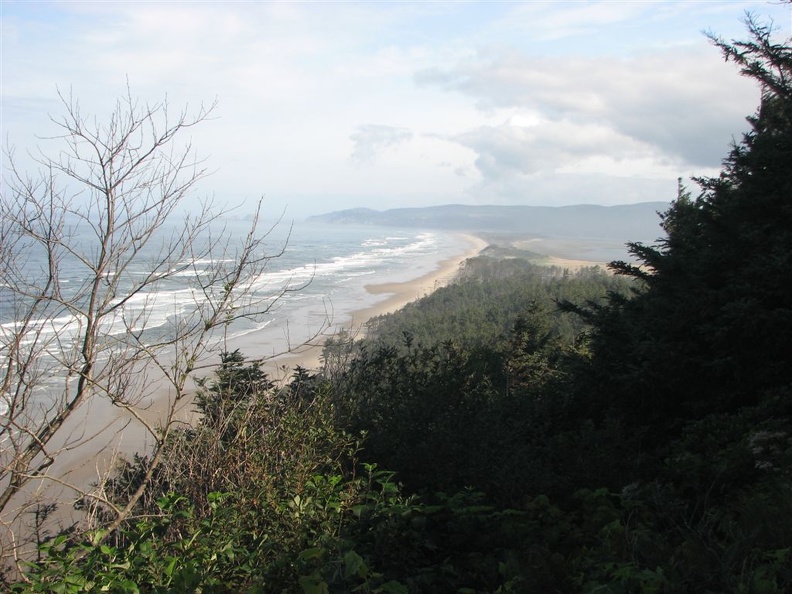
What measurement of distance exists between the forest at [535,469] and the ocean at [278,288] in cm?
120

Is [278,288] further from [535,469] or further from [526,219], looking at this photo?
[526,219]

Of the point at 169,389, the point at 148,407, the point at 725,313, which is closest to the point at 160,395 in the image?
the point at 169,389

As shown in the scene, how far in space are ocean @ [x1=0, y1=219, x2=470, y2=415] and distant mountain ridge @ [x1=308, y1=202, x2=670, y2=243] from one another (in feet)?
172

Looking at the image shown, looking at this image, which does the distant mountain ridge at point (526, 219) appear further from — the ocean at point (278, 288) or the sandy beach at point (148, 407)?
the sandy beach at point (148, 407)

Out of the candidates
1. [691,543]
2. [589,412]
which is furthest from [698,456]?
[589,412]

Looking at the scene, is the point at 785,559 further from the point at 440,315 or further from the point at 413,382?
the point at 440,315

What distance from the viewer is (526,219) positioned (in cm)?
14775

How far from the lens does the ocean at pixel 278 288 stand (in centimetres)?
555

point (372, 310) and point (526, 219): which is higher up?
point (526, 219)

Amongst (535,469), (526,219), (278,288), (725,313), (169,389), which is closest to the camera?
(535,469)

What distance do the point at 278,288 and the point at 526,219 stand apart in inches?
4893

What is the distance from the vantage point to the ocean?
555 centimetres

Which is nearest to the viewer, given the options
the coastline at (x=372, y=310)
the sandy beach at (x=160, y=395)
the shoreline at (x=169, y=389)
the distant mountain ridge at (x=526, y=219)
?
the sandy beach at (x=160, y=395)

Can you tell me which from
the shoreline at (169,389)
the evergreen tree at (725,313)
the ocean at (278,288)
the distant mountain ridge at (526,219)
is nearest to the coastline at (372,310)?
the shoreline at (169,389)
